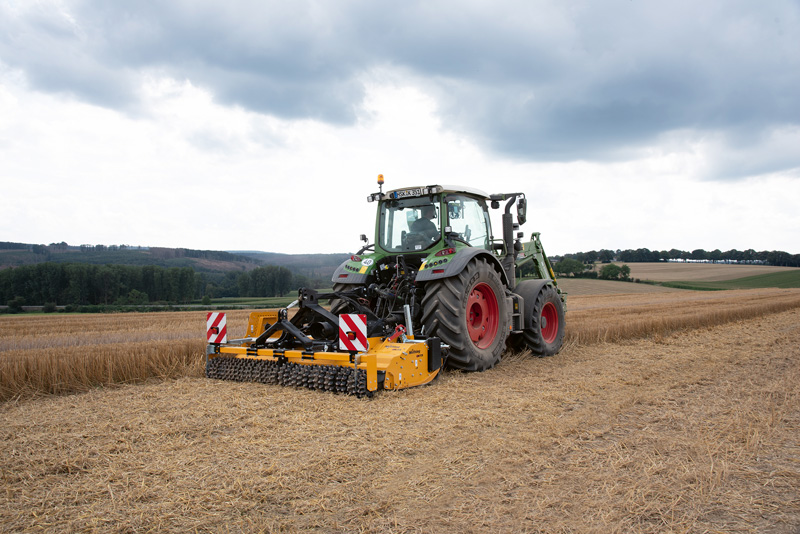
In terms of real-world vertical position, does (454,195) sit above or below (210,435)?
above

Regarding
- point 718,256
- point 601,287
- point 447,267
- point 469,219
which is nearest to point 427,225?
point 469,219

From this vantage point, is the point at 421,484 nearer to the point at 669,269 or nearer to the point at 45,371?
the point at 45,371

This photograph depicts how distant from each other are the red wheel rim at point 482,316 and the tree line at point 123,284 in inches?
508

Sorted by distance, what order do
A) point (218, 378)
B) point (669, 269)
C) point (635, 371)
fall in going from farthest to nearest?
point (669, 269) → point (635, 371) → point (218, 378)

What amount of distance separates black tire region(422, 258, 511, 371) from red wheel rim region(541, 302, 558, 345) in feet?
5.81

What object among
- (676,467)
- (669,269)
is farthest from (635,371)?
(669,269)

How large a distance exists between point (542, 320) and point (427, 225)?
258cm

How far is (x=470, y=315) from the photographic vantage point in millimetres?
6387

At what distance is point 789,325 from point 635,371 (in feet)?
28.2

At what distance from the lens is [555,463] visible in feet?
10.6

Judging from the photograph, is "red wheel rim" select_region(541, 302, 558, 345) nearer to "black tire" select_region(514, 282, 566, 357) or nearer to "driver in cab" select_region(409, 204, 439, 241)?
"black tire" select_region(514, 282, 566, 357)

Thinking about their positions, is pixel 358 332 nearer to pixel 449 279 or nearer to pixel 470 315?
pixel 449 279

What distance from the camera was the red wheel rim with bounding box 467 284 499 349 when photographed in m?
6.39

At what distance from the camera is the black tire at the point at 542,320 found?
25.1 feet
